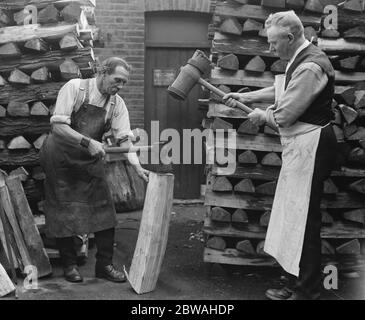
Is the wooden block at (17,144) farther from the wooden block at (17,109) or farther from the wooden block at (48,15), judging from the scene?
the wooden block at (48,15)

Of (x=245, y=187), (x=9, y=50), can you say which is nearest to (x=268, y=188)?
(x=245, y=187)

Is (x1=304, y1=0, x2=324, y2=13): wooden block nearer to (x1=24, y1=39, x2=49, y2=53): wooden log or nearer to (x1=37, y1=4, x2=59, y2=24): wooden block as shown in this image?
(x1=37, y1=4, x2=59, y2=24): wooden block

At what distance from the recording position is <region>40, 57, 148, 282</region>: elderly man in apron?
16.0 feet

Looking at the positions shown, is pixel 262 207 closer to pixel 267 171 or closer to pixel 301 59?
pixel 267 171

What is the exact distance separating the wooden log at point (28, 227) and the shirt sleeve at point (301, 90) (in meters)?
2.40

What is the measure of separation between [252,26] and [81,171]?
6.52ft

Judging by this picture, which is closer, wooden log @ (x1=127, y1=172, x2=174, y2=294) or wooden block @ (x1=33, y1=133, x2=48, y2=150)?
wooden log @ (x1=127, y1=172, x2=174, y2=294)

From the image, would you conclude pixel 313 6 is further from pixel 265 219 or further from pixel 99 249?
pixel 99 249

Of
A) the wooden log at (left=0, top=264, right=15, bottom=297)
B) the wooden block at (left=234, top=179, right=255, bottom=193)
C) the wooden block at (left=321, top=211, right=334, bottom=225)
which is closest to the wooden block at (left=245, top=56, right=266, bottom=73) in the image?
the wooden block at (left=234, top=179, right=255, bottom=193)

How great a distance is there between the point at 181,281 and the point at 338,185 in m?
1.68

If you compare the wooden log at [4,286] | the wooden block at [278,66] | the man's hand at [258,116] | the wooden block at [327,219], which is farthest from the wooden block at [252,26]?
the wooden log at [4,286]

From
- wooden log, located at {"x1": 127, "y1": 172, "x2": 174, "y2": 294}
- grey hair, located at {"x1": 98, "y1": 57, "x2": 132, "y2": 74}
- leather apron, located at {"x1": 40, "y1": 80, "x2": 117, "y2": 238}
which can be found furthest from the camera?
leather apron, located at {"x1": 40, "y1": 80, "x2": 117, "y2": 238}

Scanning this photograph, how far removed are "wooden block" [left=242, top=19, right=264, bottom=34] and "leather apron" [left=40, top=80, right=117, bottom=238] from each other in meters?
1.42

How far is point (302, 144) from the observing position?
14.1 ft
